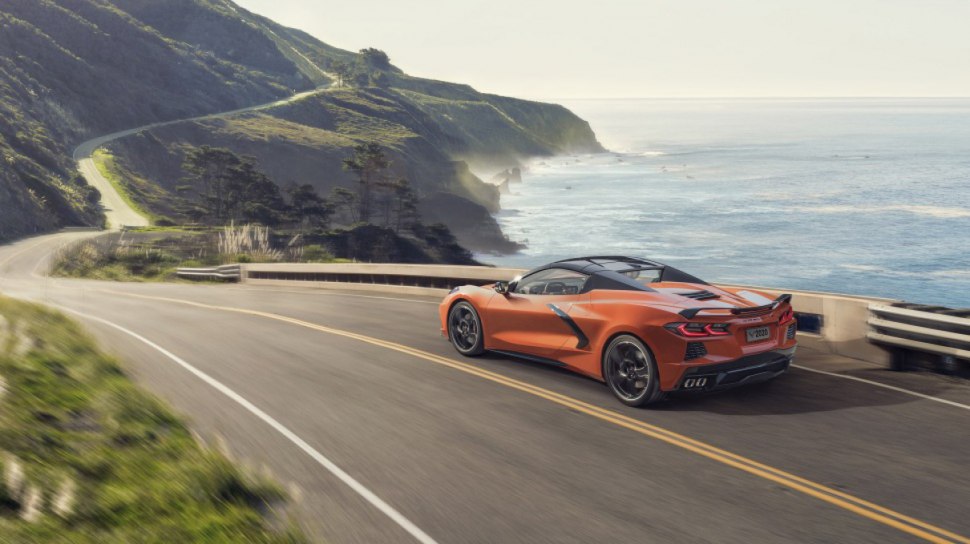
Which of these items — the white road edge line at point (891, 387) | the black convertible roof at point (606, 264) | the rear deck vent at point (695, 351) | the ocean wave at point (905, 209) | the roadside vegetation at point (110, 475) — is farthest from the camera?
the ocean wave at point (905, 209)

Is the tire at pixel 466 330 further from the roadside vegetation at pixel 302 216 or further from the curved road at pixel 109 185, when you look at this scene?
the curved road at pixel 109 185

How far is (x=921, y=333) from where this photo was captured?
8961 mm

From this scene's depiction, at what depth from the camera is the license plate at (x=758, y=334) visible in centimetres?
777

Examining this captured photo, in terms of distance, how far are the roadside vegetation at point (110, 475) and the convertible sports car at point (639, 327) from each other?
3.81m

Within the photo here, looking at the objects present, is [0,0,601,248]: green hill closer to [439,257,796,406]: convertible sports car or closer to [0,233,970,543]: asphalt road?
[0,233,970,543]: asphalt road

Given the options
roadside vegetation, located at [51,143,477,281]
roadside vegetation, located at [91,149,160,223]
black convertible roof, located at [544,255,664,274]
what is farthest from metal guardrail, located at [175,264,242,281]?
roadside vegetation, located at [91,149,160,223]

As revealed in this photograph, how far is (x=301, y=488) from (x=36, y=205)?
276 feet

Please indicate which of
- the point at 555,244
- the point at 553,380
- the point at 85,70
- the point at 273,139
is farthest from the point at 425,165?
the point at 553,380

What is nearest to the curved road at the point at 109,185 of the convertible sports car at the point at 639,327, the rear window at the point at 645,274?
the convertible sports car at the point at 639,327

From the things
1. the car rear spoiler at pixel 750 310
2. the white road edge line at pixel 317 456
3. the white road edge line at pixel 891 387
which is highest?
the car rear spoiler at pixel 750 310

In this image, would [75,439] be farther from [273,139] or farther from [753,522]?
[273,139]

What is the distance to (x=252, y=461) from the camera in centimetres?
660

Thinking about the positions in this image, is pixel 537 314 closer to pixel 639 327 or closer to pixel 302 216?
pixel 639 327

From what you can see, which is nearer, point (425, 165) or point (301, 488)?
point (301, 488)
